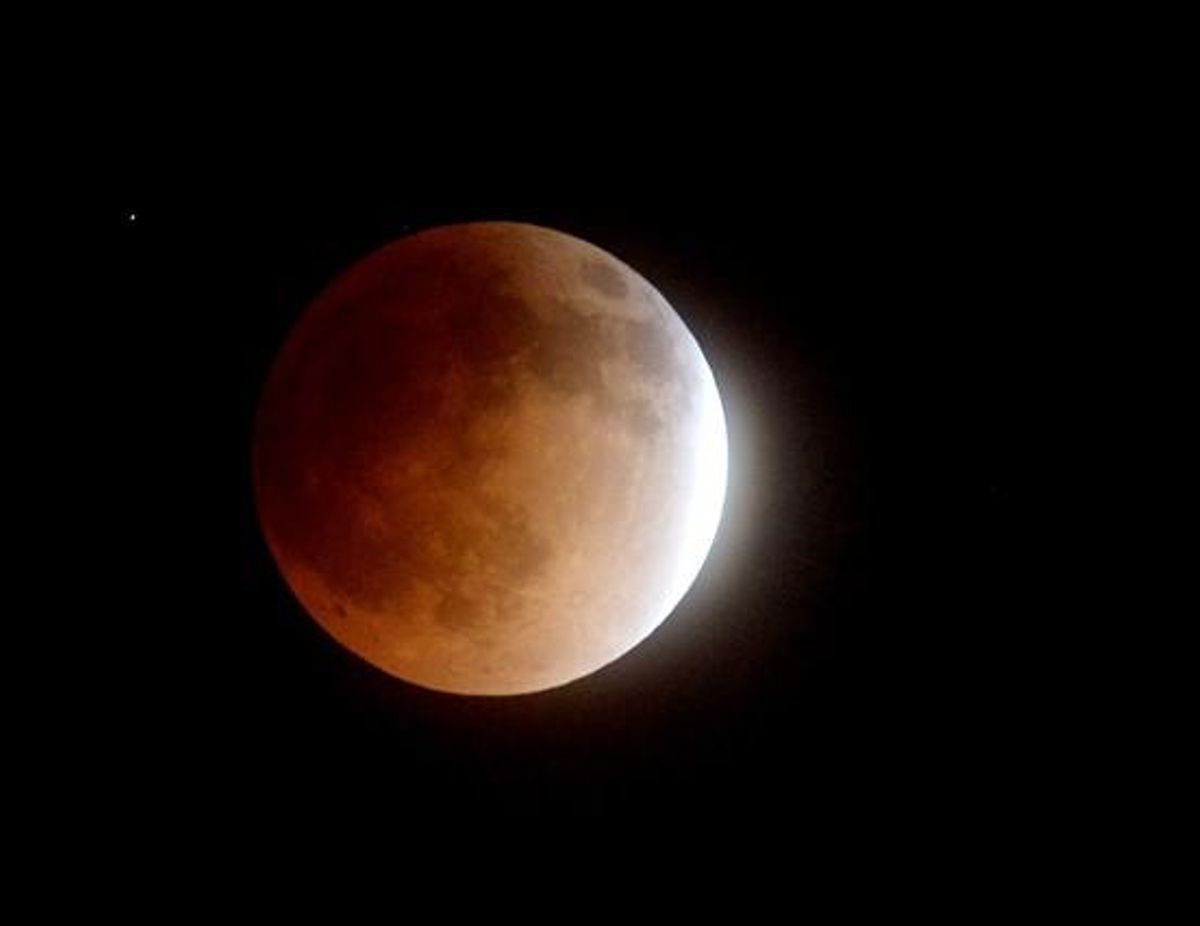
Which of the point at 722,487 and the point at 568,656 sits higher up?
the point at 722,487

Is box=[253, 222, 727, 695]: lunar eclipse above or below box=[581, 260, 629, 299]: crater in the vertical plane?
below

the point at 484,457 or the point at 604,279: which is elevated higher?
the point at 604,279

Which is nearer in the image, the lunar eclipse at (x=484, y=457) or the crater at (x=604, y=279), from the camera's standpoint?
the lunar eclipse at (x=484, y=457)

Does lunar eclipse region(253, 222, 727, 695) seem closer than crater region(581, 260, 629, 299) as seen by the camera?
Yes

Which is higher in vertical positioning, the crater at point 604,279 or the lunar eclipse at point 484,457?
the crater at point 604,279

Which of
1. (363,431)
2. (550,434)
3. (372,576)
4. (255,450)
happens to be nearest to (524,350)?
(550,434)

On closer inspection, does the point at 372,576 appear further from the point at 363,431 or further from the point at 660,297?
the point at 660,297

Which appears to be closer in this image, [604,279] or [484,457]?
[484,457]

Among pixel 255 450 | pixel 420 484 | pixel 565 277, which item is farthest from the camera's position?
pixel 255 450
